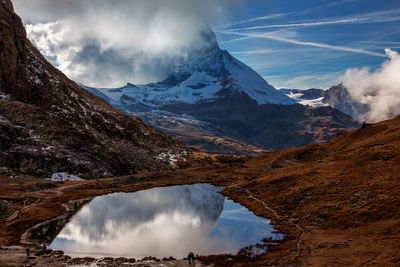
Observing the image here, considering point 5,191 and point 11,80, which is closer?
point 5,191

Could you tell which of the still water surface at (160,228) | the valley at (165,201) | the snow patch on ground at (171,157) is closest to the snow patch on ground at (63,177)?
the valley at (165,201)

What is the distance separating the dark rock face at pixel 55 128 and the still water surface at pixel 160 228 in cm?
4264

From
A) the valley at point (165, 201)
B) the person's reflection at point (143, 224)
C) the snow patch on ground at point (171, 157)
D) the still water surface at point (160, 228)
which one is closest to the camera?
the valley at point (165, 201)

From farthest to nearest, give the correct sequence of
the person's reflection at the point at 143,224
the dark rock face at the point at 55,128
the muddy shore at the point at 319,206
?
1. the dark rock face at the point at 55,128
2. the person's reflection at the point at 143,224
3. the muddy shore at the point at 319,206

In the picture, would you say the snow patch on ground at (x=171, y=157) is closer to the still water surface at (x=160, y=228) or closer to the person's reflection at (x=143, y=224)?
the person's reflection at (x=143, y=224)

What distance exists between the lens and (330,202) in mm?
53250

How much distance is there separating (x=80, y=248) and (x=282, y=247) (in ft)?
95.2

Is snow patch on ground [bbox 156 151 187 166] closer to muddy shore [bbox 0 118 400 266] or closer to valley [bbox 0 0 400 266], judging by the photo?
valley [bbox 0 0 400 266]

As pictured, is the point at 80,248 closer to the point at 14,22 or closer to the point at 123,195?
the point at 123,195

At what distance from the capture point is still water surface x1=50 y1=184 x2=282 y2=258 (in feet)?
146

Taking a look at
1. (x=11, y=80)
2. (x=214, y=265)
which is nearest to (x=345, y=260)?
(x=214, y=265)

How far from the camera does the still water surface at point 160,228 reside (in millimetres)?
44406

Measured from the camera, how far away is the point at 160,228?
5506 centimetres

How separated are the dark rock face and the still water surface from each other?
42.6 metres
